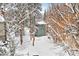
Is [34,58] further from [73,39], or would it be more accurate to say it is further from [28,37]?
[73,39]

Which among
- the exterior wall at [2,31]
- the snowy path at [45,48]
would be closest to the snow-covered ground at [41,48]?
the snowy path at [45,48]

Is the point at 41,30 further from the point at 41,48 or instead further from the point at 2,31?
the point at 2,31

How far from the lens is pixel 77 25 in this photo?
1.25 metres

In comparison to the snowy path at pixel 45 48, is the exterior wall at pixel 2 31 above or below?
above

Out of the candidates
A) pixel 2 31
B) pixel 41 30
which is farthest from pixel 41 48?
pixel 2 31

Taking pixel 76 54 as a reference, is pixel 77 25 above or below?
above

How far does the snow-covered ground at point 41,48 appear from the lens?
49.0 inches

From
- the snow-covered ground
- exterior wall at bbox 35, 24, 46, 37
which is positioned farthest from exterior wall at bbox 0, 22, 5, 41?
exterior wall at bbox 35, 24, 46, 37

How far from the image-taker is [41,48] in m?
1.24

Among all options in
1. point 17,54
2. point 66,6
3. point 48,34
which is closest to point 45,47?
point 48,34

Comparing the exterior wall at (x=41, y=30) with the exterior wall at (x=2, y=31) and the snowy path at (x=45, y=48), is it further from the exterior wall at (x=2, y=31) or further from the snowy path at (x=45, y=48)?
the exterior wall at (x=2, y=31)

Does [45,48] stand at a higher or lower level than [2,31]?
lower

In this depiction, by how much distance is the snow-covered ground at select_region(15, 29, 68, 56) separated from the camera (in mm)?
1245

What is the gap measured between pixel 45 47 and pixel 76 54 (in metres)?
0.24
